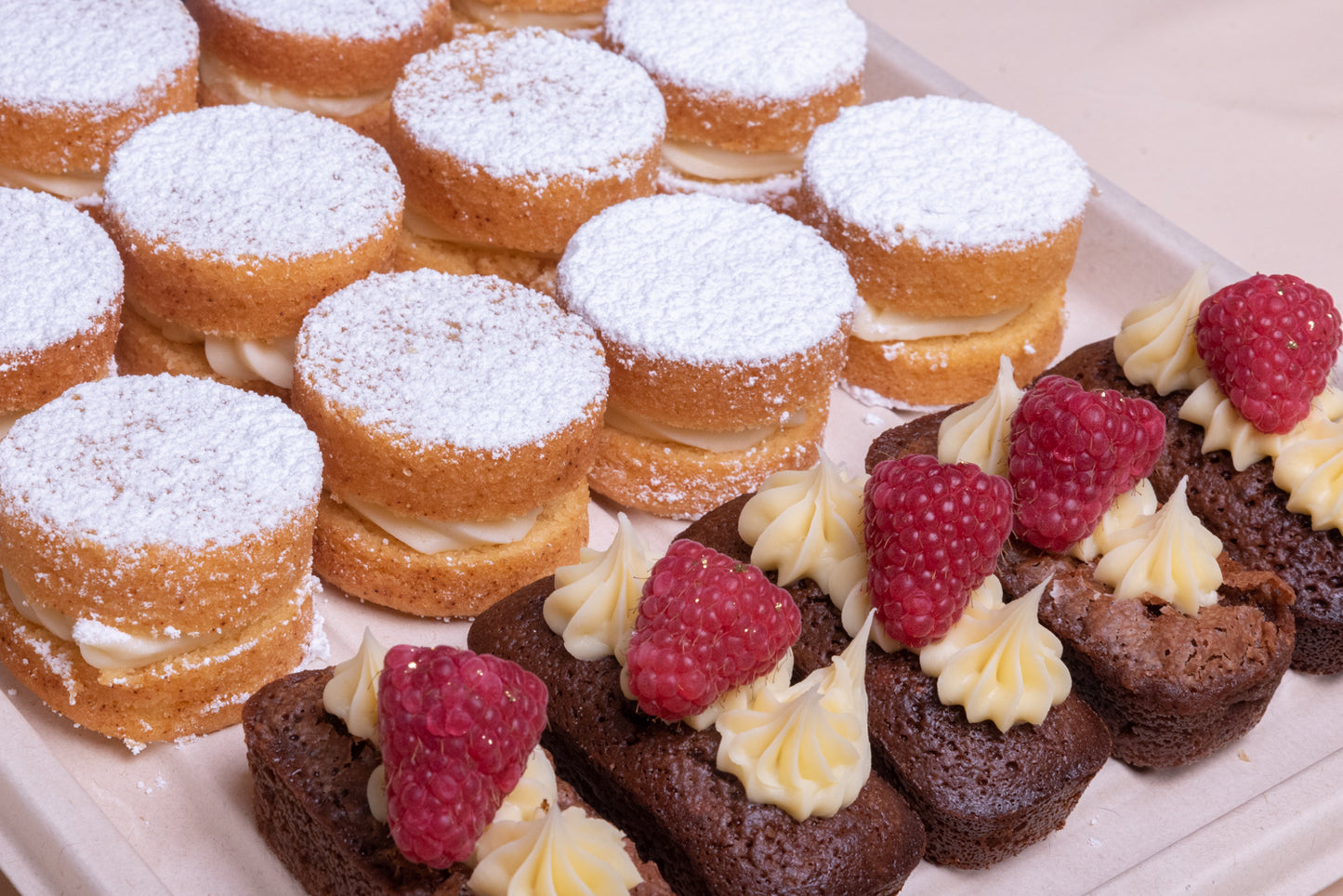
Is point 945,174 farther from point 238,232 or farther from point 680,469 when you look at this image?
point 238,232

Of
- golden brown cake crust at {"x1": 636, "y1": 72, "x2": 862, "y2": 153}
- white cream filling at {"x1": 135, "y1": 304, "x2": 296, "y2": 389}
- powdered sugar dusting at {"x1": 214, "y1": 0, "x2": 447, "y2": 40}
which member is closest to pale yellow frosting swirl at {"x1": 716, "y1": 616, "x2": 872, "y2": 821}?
white cream filling at {"x1": 135, "y1": 304, "x2": 296, "y2": 389}

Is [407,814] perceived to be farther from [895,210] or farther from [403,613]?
[895,210]

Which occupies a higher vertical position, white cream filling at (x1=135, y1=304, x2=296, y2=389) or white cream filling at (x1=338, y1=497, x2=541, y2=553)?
white cream filling at (x1=135, y1=304, x2=296, y2=389)

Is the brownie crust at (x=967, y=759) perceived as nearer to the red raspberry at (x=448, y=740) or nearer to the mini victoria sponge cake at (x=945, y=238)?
the red raspberry at (x=448, y=740)

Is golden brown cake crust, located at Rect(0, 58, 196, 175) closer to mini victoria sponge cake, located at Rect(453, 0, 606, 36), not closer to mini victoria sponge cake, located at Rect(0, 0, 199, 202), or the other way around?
mini victoria sponge cake, located at Rect(0, 0, 199, 202)

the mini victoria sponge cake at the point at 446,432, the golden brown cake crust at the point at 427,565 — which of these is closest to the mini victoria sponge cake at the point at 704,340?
the mini victoria sponge cake at the point at 446,432

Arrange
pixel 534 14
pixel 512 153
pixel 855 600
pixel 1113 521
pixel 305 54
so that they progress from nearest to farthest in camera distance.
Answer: pixel 855 600
pixel 1113 521
pixel 512 153
pixel 305 54
pixel 534 14

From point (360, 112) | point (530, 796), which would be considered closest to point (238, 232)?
point (360, 112)
